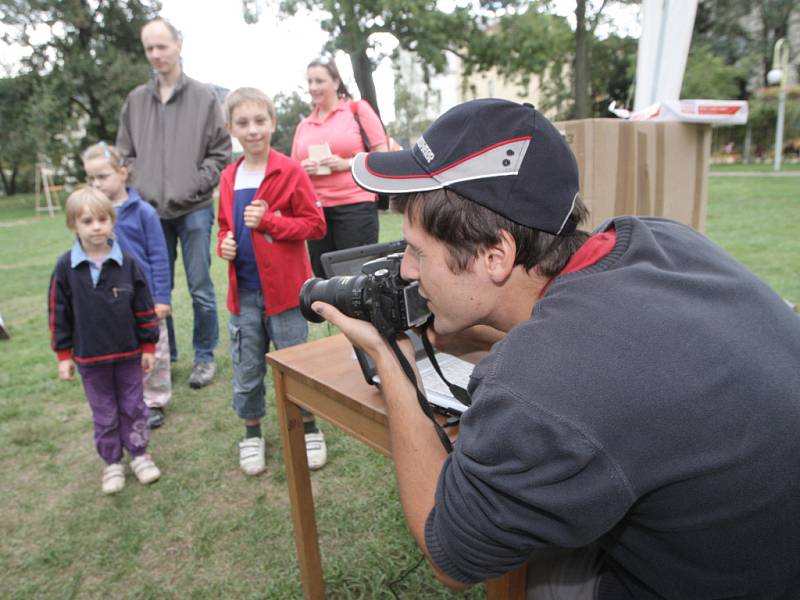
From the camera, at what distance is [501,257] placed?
3.96 ft

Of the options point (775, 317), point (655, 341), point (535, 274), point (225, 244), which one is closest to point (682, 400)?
point (655, 341)

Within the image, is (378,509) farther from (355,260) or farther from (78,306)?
(78,306)

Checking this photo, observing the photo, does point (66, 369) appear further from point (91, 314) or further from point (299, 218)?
point (299, 218)

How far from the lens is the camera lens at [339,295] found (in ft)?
4.44

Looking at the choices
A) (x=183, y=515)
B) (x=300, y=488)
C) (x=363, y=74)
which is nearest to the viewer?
(x=300, y=488)

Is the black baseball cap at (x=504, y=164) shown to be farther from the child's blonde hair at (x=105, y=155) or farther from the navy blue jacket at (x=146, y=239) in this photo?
the child's blonde hair at (x=105, y=155)

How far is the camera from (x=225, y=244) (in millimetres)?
2836

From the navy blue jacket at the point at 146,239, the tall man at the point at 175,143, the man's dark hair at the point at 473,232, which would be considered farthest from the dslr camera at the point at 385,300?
the tall man at the point at 175,143

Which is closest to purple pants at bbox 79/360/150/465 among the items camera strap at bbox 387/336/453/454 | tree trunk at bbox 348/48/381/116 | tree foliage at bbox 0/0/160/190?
camera strap at bbox 387/336/453/454

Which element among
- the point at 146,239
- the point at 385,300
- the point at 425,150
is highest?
the point at 425,150

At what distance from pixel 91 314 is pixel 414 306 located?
1.99m

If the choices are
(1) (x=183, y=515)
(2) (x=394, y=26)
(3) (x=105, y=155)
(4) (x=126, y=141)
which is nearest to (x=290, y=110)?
(2) (x=394, y=26)

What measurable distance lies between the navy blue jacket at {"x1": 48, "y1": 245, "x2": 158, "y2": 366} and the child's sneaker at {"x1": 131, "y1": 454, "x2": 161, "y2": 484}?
0.56 metres

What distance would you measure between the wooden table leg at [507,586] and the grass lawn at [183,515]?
94cm
